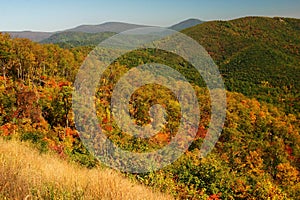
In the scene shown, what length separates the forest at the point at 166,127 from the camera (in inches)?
443

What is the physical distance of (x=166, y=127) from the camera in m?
31.2

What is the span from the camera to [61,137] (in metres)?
25.1

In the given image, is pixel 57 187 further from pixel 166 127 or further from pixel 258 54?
pixel 258 54

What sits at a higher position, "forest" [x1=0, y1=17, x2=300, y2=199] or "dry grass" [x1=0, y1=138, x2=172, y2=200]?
"dry grass" [x1=0, y1=138, x2=172, y2=200]

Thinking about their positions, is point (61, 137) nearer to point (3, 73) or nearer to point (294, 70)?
point (3, 73)

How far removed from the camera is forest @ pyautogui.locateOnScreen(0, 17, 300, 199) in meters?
11.3

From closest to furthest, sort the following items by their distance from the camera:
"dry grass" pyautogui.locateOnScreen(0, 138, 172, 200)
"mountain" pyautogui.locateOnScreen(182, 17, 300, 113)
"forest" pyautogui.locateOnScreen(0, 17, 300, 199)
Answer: "dry grass" pyautogui.locateOnScreen(0, 138, 172, 200), "forest" pyautogui.locateOnScreen(0, 17, 300, 199), "mountain" pyautogui.locateOnScreen(182, 17, 300, 113)

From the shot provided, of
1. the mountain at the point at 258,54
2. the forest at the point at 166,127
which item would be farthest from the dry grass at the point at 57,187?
the mountain at the point at 258,54

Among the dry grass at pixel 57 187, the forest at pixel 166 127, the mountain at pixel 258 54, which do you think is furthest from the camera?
the mountain at pixel 258 54

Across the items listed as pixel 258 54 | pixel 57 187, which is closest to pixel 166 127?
pixel 57 187

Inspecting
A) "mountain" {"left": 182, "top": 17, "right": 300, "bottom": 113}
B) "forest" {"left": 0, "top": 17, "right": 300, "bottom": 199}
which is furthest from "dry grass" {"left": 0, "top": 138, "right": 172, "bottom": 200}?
"mountain" {"left": 182, "top": 17, "right": 300, "bottom": 113}

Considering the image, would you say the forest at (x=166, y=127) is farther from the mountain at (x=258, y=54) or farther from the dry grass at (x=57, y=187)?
the mountain at (x=258, y=54)

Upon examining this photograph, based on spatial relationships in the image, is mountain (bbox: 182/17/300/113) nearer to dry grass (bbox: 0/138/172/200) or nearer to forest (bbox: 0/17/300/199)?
forest (bbox: 0/17/300/199)

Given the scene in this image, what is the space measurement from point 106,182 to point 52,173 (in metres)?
0.91
